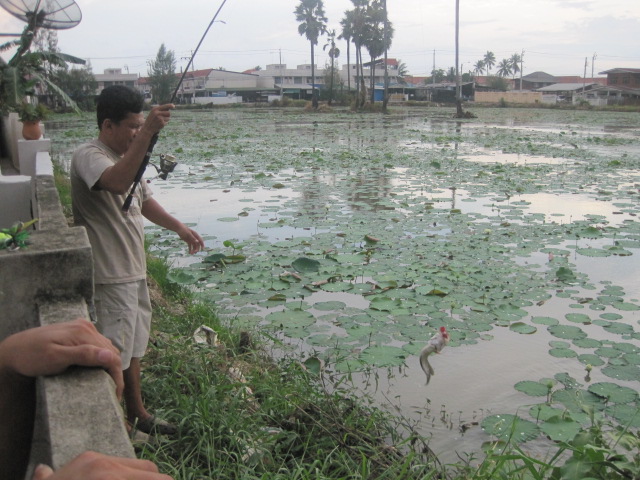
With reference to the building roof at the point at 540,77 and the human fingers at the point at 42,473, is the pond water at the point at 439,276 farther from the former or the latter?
the building roof at the point at 540,77

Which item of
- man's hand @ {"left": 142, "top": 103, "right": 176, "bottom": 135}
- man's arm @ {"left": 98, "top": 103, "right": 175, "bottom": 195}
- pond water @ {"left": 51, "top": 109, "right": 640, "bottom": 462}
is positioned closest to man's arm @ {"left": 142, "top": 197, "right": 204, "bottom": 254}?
man's arm @ {"left": 98, "top": 103, "right": 175, "bottom": 195}

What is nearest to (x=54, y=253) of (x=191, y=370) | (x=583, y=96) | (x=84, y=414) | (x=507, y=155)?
(x=84, y=414)

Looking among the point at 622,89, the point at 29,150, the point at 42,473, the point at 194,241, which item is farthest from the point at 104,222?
the point at 622,89

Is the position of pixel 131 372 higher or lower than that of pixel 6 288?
lower

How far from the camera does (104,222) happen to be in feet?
7.70

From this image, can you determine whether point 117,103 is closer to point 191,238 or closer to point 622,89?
point 191,238

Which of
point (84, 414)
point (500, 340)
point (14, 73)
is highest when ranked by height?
point (14, 73)

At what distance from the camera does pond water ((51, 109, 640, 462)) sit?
316 cm

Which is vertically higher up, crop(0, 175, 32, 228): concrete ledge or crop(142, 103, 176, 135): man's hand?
crop(142, 103, 176, 135): man's hand

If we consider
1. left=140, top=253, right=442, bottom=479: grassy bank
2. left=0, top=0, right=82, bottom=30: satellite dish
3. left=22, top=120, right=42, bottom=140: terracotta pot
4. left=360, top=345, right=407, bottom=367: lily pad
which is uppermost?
left=0, top=0, right=82, bottom=30: satellite dish

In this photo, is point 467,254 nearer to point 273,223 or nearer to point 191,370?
point 273,223

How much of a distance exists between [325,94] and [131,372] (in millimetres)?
54785

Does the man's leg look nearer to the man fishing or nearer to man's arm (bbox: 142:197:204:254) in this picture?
the man fishing

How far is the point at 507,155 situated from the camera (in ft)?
44.8
